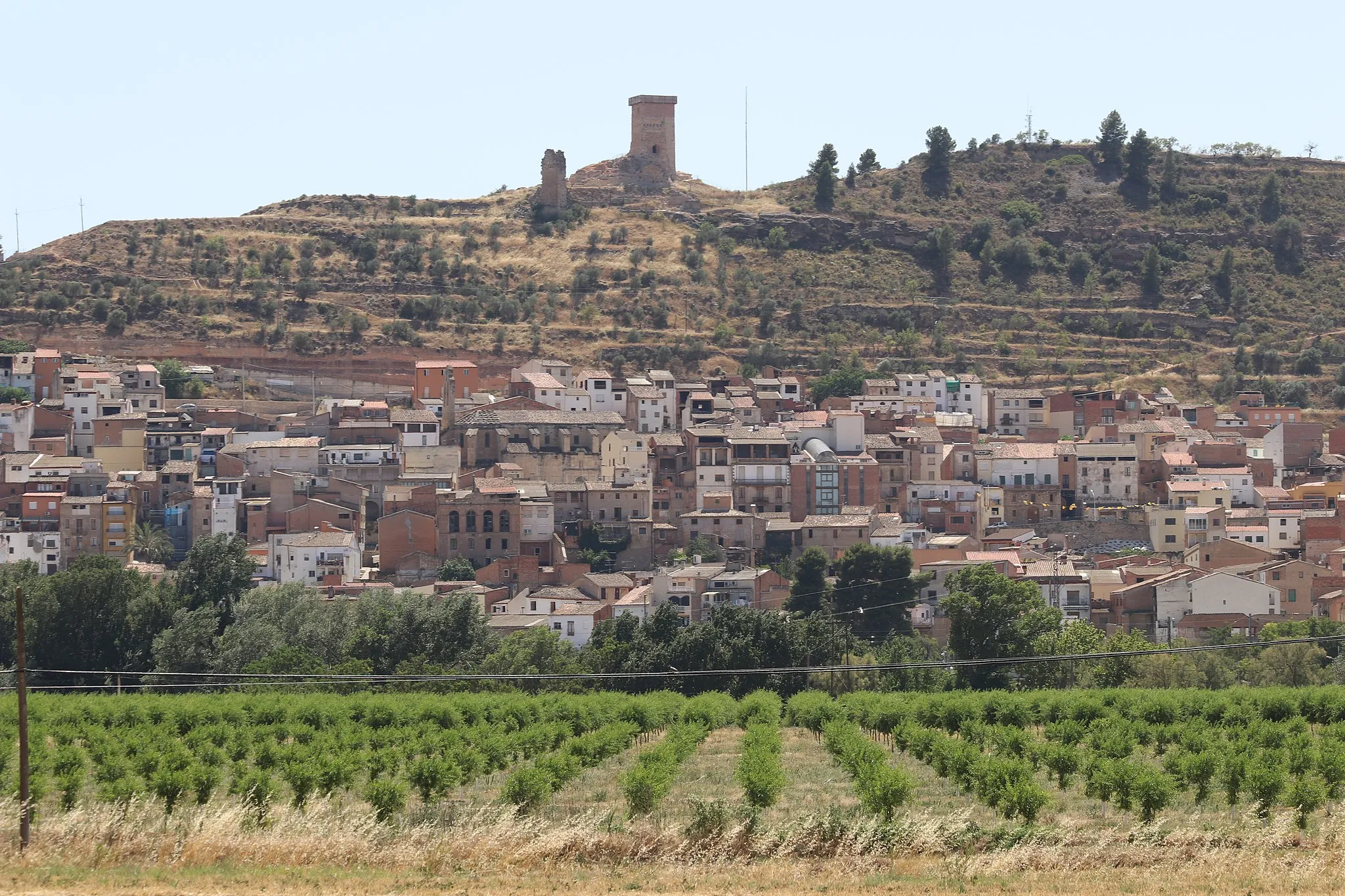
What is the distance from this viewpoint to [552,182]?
89.9 metres

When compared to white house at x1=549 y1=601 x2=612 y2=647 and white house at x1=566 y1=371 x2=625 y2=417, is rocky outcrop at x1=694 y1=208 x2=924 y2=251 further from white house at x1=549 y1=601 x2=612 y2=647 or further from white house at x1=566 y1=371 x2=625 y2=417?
white house at x1=549 y1=601 x2=612 y2=647

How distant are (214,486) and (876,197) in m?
44.7

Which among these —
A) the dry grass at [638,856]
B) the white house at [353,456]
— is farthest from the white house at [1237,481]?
the dry grass at [638,856]

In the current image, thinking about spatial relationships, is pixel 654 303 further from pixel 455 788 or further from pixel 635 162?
pixel 455 788

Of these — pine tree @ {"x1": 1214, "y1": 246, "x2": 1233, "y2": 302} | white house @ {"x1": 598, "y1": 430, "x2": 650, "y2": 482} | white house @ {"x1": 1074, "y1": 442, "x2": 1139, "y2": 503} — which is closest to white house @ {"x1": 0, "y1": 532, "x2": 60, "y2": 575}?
white house @ {"x1": 598, "y1": 430, "x2": 650, "y2": 482}

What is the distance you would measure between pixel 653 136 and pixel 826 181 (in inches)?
363

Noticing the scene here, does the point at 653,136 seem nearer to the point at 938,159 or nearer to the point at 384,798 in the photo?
the point at 938,159

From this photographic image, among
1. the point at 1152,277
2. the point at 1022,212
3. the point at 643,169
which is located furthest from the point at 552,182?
the point at 1152,277

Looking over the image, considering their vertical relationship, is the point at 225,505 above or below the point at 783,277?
below

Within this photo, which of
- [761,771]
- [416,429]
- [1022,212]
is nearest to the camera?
[761,771]

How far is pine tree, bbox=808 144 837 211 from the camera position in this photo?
8969 cm

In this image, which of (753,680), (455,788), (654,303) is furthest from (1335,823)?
(654,303)

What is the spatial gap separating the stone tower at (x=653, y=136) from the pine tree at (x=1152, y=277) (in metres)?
23.6

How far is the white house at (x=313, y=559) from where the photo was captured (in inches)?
2013
